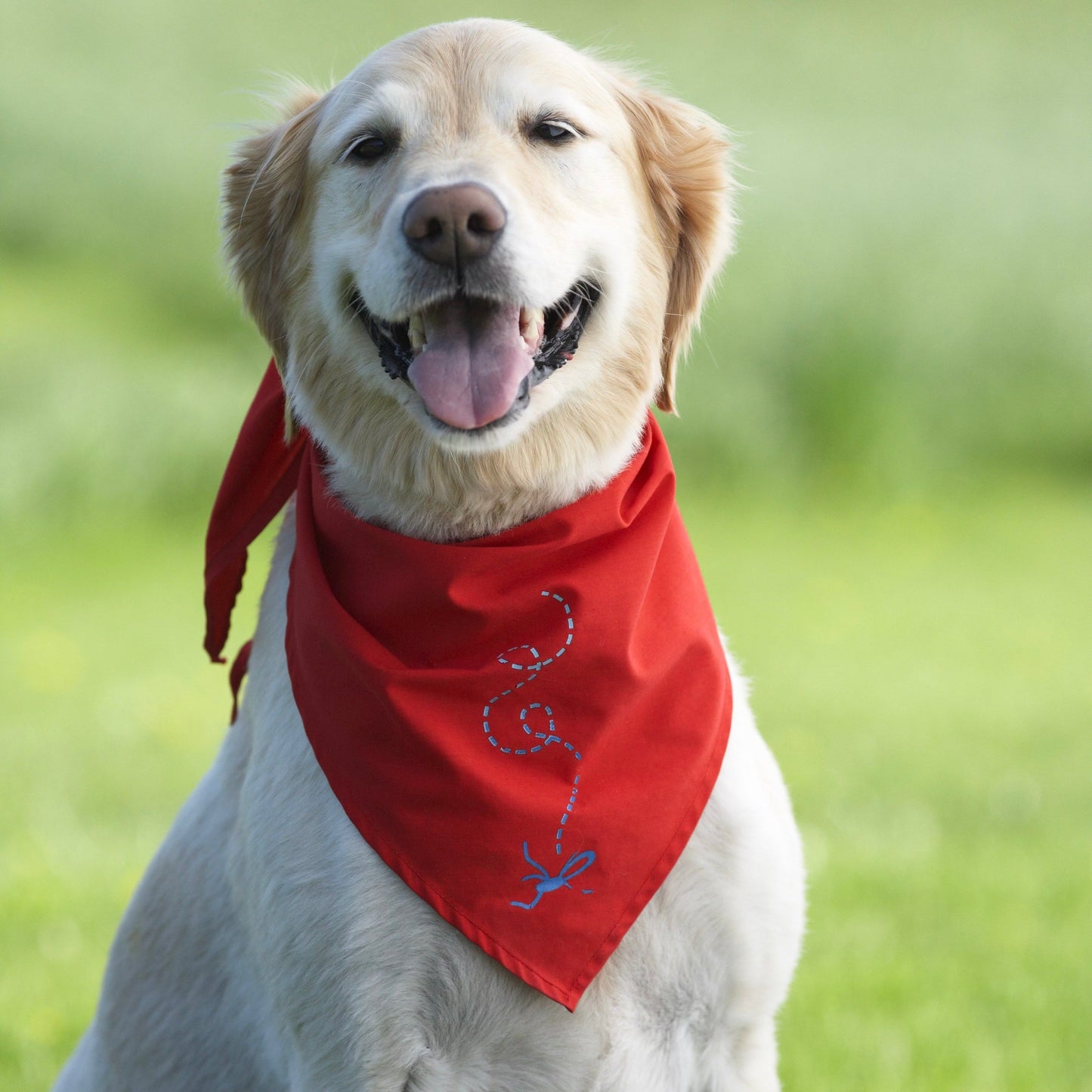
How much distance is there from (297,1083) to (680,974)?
2.34ft

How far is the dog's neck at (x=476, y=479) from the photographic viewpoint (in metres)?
2.51

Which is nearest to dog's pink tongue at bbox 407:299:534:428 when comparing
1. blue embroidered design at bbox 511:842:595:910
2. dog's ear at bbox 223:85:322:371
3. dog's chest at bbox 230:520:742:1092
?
dog's ear at bbox 223:85:322:371

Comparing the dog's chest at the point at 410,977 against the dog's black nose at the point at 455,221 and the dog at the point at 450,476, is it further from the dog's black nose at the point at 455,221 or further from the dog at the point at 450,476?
the dog's black nose at the point at 455,221

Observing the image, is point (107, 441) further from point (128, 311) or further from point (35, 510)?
point (128, 311)

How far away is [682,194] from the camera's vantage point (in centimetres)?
273

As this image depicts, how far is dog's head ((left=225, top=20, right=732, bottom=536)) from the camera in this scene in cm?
232

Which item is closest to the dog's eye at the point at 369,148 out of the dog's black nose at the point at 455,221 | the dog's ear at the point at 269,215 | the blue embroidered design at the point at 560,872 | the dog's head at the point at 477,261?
the dog's head at the point at 477,261

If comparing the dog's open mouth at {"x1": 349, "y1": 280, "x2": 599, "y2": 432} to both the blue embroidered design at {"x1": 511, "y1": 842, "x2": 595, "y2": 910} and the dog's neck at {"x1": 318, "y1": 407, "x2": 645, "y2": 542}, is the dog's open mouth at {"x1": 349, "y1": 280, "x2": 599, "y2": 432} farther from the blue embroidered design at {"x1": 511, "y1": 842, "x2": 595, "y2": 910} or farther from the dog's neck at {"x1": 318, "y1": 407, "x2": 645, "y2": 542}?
the blue embroidered design at {"x1": 511, "y1": 842, "x2": 595, "y2": 910}

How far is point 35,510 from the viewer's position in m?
10.2

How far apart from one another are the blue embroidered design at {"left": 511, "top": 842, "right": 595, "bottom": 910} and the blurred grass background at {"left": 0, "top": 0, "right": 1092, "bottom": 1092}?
1669 millimetres

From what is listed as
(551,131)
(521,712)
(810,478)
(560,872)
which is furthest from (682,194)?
(810,478)

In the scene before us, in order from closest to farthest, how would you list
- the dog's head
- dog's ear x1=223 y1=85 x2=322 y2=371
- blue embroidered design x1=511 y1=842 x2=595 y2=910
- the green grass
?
the dog's head → blue embroidered design x1=511 y1=842 x2=595 y2=910 → dog's ear x1=223 y1=85 x2=322 y2=371 → the green grass

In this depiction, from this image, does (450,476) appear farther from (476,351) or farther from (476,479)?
(476,351)

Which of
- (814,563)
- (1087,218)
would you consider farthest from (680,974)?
(1087,218)
